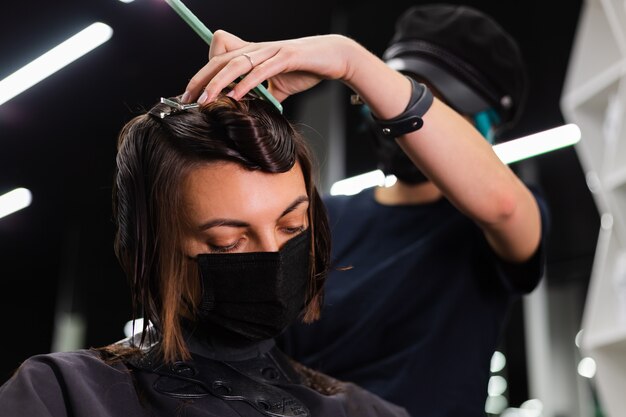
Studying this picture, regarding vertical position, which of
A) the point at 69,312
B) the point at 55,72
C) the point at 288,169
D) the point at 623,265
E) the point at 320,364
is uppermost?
the point at 55,72

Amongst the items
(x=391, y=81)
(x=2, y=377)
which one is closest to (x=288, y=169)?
(x=391, y=81)

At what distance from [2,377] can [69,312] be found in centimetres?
37

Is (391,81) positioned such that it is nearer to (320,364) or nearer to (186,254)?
(186,254)

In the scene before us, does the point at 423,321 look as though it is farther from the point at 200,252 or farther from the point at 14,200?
the point at 14,200

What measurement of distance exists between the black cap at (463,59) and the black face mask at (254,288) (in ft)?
1.96

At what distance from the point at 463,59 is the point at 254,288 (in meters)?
0.79

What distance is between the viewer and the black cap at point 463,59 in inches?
66.6

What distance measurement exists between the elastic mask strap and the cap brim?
3 centimetres

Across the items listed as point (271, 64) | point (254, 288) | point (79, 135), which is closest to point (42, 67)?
point (79, 135)

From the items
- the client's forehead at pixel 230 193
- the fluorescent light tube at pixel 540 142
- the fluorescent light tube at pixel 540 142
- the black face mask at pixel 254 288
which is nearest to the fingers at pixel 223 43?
the client's forehead at pixel 230 193

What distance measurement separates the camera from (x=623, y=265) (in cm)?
252

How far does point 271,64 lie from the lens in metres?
1.10

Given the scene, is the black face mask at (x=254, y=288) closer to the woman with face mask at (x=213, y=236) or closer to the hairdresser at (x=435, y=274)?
the woman with face mask at (x=213, y=236)

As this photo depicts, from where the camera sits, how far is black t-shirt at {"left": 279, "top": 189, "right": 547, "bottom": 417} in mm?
1674
